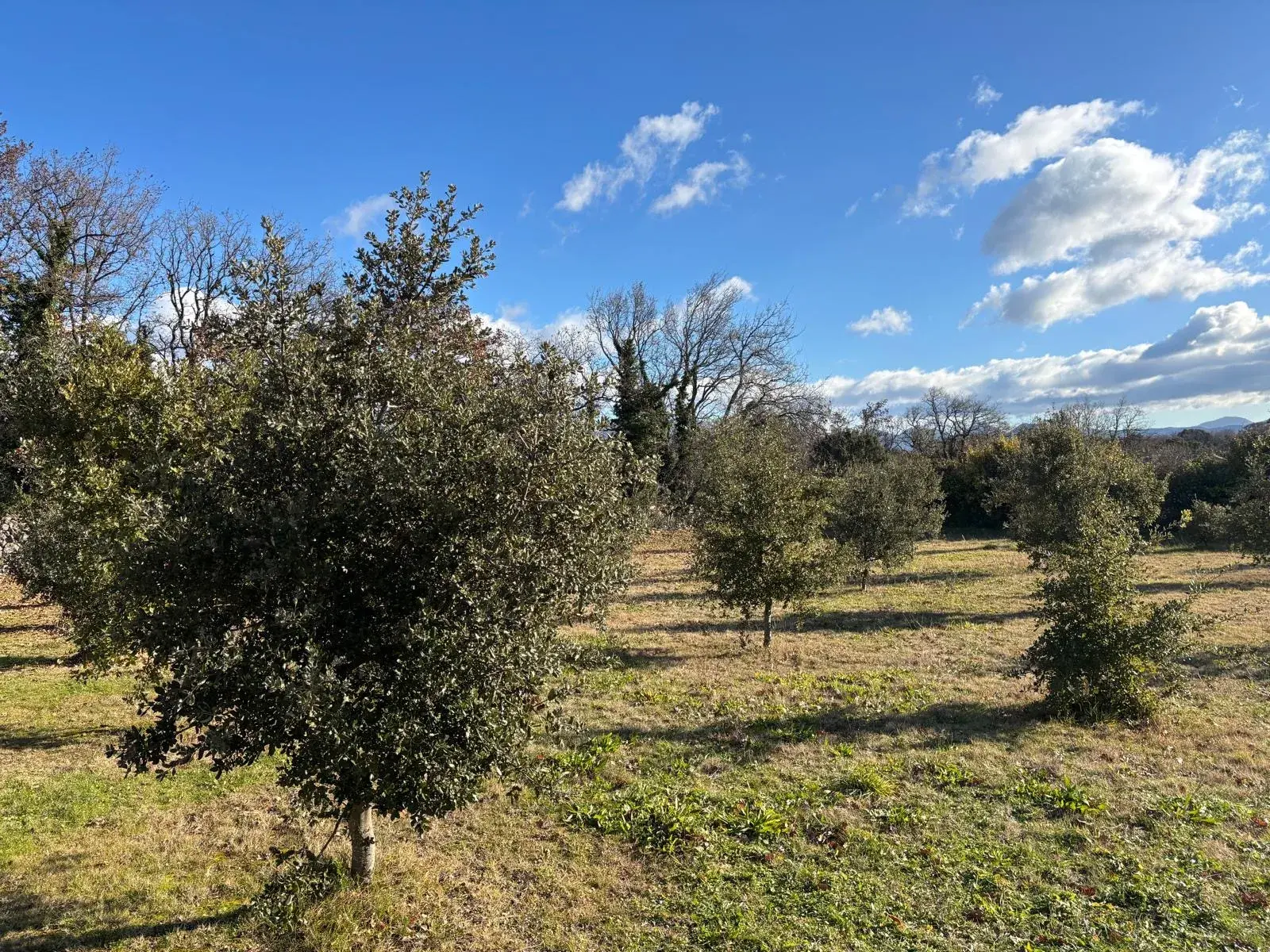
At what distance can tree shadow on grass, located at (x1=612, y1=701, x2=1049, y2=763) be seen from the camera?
9930 mm

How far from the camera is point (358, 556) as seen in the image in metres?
4.80

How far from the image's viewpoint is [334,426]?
4883 millimetres

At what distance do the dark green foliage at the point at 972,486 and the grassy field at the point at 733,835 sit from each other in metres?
35.5

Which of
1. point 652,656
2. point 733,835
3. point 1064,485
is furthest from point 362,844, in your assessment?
point 1064,485

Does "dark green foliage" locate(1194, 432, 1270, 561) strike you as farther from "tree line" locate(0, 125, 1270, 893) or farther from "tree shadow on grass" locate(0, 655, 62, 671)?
"tree shadow on grass" locate(0, 655, 62, 671)

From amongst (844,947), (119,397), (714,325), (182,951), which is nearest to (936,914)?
(844,947)

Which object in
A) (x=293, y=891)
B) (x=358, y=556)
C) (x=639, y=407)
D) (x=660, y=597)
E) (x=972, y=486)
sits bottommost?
(x=660, y=597)

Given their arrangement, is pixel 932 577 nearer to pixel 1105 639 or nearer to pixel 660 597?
pixel 660 597

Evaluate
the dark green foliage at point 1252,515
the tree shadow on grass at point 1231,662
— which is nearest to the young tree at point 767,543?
the tree shadow on grass at point 1231,662

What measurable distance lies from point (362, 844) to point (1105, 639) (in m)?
11.1

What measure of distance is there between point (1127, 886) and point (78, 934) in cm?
934

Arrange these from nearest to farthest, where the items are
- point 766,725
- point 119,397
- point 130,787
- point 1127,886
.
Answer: point 1127,886 → point 130,787 → point 119,397 → point 766,725

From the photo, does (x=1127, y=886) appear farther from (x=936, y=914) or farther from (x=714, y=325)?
(x=714, y=325)

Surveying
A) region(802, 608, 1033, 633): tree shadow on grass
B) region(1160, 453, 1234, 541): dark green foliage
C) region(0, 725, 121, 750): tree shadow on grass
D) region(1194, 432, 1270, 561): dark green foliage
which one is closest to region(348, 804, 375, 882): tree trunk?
region(0, 725, 121, 750): tree shadow on grass
